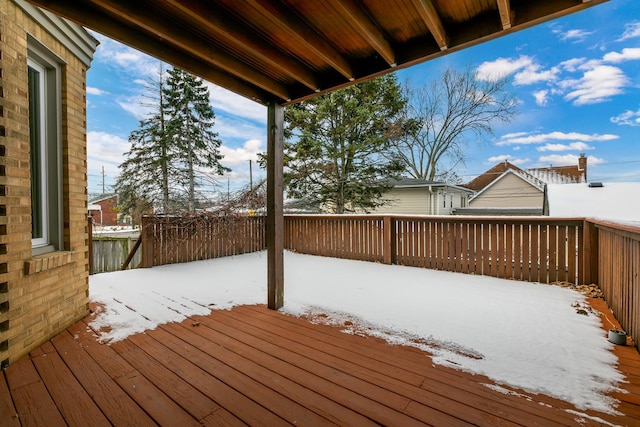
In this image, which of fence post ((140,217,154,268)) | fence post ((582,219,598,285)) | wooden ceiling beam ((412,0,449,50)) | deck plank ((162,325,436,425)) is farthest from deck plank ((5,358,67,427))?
fence post ((582,219,598,285))

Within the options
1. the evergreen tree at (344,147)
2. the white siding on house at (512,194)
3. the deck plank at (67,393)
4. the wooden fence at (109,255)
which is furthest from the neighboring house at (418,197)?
the deck plank at (67,393)

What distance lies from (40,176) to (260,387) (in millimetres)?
2659

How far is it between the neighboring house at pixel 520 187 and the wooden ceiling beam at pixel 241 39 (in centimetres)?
1729

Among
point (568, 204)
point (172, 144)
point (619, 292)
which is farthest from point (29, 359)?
point (172, 144)

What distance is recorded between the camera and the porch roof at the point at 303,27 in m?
1.71

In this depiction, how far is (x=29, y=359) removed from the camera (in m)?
2.09

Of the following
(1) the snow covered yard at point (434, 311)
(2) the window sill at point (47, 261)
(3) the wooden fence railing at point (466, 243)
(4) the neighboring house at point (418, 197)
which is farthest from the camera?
(4) the neighboring house at point (418, 197)

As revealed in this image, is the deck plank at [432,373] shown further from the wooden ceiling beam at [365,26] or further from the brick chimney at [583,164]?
the brick chimney at [583,164]

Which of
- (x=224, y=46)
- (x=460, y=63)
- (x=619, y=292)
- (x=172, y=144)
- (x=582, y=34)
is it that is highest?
(x=582, y=34)

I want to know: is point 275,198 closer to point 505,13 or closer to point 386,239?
point 505,13

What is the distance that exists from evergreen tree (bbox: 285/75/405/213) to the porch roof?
7.27 metres

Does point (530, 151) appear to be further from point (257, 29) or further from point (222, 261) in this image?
point (257, 29)

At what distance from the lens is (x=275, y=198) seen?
3.11 meters

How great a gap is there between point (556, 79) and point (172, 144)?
20.1 metres
